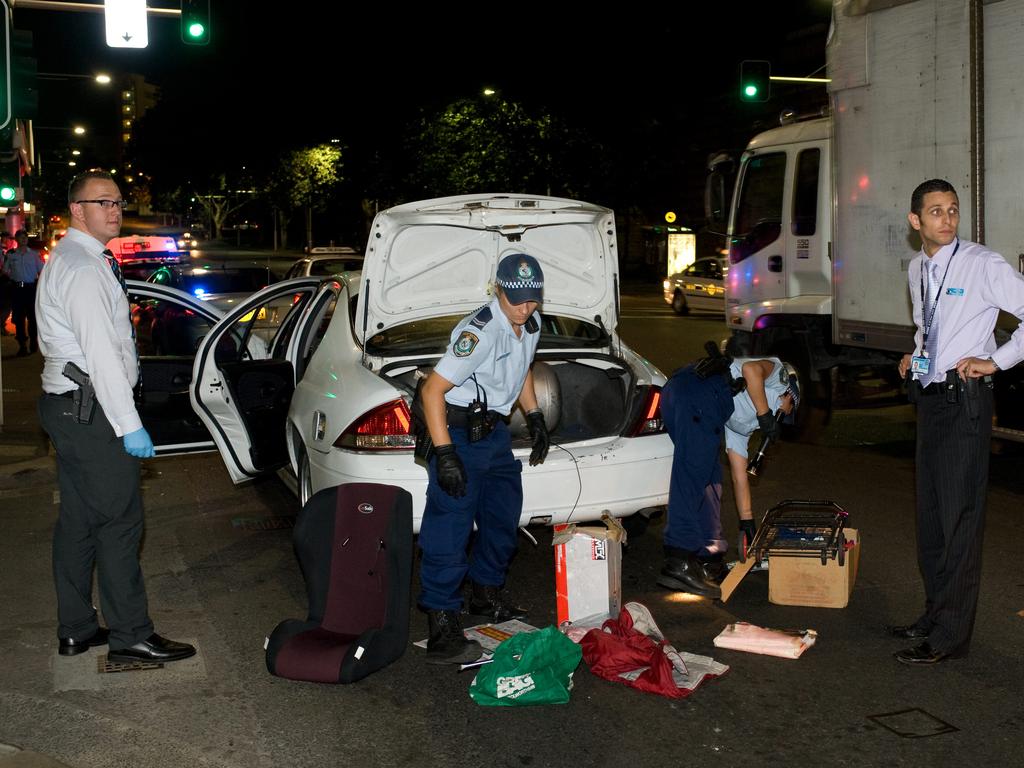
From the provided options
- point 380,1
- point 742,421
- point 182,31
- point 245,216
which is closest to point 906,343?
point 742,421

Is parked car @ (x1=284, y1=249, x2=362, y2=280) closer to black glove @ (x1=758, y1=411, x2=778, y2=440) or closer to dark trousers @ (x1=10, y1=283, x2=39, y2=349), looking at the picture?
dark trousers @ (x1=10, y1=283, x2=39, y2=349)

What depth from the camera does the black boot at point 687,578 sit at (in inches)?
241

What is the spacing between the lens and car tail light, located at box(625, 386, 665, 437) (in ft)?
21.3

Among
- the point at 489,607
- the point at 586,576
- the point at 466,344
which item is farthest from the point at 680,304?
the point at 466,344

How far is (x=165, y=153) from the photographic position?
72.9m

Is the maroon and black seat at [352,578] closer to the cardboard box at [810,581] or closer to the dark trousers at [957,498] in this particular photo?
the cardboard box at [810,581]

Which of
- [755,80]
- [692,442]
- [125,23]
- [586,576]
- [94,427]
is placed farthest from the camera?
[755,80]

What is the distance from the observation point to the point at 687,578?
6.18 meters

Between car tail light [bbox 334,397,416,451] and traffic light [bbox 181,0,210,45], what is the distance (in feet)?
36.0

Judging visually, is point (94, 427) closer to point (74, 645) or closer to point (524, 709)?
point (74, 645)

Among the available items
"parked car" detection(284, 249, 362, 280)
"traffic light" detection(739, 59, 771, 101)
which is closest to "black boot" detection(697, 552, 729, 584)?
"parked car" detection(284, 249, 362, 280)

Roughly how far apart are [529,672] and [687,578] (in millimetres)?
1698

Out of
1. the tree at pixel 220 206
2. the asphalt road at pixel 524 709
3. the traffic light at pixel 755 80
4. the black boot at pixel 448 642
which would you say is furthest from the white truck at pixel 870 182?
the tree at pixel 220 206

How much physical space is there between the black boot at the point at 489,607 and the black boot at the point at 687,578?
0.84 meters
